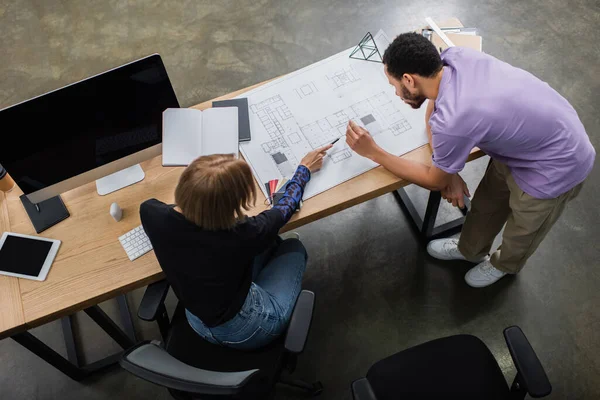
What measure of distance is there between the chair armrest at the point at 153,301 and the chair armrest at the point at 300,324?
0.48 m

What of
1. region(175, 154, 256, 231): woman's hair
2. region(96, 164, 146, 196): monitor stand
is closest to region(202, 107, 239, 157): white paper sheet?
region(96, 164, 146, 196): monitor stand

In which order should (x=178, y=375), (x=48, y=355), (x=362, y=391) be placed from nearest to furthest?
(x=178, y=375)
(x=362, y=391)
(x=48, y=355)

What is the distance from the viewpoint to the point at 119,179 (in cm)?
202

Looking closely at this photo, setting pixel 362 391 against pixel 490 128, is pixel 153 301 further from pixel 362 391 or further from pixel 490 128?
pixel 490 128

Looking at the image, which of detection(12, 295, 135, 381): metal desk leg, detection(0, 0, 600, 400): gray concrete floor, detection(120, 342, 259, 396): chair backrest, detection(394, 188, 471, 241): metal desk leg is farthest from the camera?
detection(394, 188, 471, 241): metal desk leg

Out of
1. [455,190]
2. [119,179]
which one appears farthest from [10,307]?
[455,190]

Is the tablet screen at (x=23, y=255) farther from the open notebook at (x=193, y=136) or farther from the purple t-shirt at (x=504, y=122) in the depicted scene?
the purple t-shirt at (x=504, y=122)

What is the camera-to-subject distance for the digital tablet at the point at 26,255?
5.94 ft

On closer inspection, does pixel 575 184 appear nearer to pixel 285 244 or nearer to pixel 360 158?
pixel 360 158

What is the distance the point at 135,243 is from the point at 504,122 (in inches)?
53.7

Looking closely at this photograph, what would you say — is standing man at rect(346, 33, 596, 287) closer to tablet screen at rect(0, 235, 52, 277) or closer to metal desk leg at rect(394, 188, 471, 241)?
metal desk leg at rect(394, 188, 471, 241)

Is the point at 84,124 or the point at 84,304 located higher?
the point at 84,124

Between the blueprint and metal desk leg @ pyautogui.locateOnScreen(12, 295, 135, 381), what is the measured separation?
3.26ft

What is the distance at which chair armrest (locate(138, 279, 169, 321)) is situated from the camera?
5.88ft
